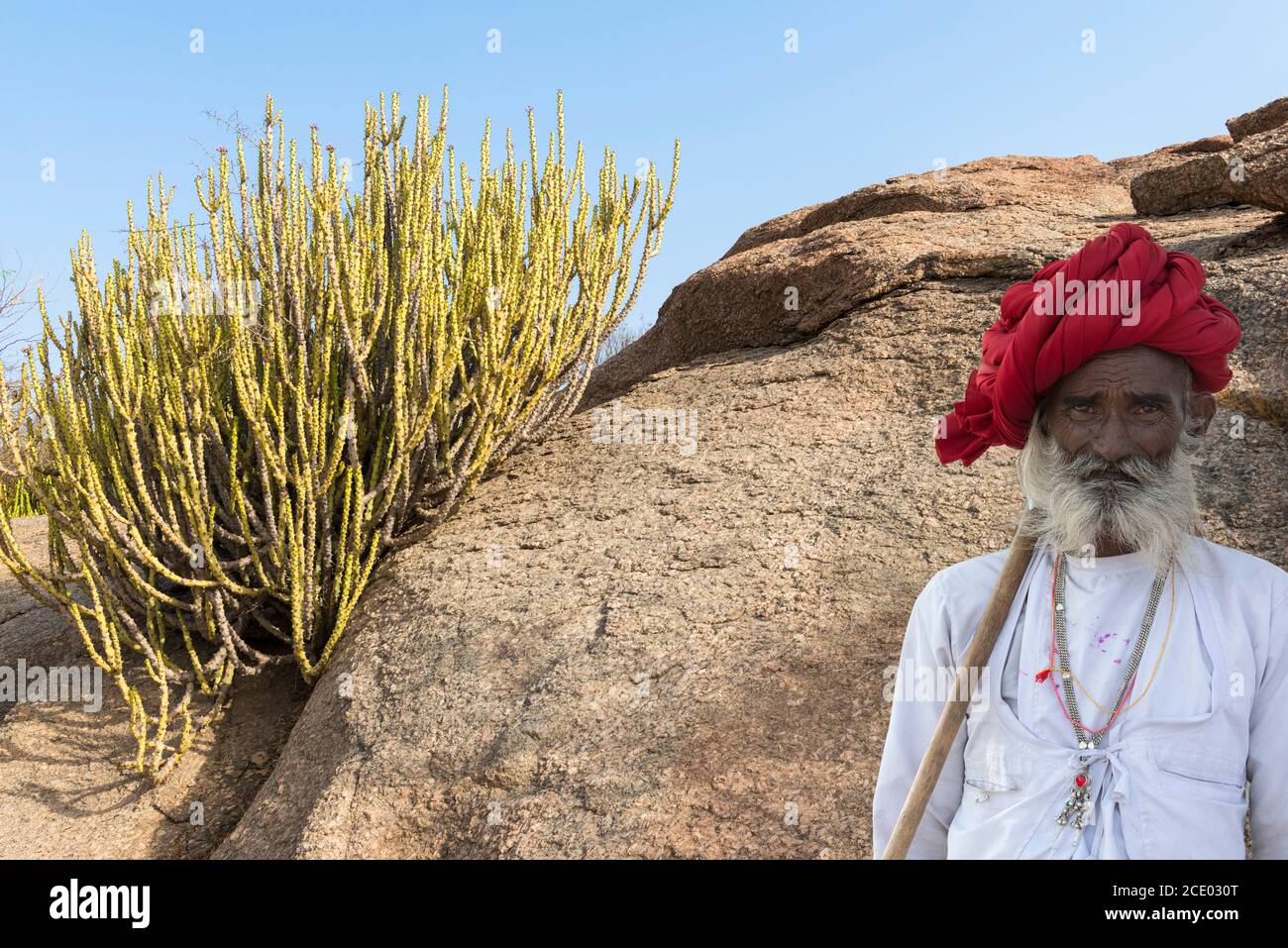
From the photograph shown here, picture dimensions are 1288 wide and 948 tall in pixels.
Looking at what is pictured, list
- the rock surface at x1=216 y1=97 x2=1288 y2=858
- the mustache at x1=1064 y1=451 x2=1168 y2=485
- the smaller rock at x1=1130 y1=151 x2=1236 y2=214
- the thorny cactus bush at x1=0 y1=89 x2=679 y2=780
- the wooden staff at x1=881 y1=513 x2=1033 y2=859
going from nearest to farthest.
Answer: the wooden staff at x1=881 y1=513 x2=1033 y2=859 < the mustache at x1=1064 y1=451 x2=1168 y2=485 < the rock surface at x1=216 y1=97 x2=1288 y2=858 < the thorny cactus bush at x1=0 y1=89 x2=679 y2=780 < the smaller rock at x1=1130 y1=151 x2=1236 y2=214

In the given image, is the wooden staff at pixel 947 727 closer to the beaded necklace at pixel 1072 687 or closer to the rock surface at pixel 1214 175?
the beaded necklace at pixel 1072 687

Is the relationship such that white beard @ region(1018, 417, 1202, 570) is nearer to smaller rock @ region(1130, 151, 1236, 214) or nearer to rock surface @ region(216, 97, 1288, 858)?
rock surface @ region(216, 97, 1288, 858)

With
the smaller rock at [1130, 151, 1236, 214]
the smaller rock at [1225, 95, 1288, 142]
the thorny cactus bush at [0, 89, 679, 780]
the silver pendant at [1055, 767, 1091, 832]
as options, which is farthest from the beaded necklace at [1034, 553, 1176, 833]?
the smaller rock at [1225, 95, 1288, 142]

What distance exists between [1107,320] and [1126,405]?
0.56 feet

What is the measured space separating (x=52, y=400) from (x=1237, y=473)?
474cm

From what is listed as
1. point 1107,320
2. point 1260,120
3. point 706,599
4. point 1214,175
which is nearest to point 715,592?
point 706,599

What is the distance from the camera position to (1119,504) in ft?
6.15

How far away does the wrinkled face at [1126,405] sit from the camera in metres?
1.93

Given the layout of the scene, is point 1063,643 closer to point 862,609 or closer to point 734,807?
point 734,807

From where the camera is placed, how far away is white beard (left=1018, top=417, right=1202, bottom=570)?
1.85 metres

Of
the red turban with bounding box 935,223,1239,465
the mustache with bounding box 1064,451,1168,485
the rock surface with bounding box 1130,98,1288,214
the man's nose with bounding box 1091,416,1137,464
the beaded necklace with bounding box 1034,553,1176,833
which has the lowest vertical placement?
the beaded necklace with bounding box 1034,553,1176,833

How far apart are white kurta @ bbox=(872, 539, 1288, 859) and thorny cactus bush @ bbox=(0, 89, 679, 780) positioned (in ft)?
10.2

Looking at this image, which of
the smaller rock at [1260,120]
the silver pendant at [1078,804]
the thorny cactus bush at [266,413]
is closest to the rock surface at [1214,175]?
the smaller rock at [1260,120]

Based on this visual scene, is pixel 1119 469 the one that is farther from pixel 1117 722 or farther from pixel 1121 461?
pixel 1117 722
